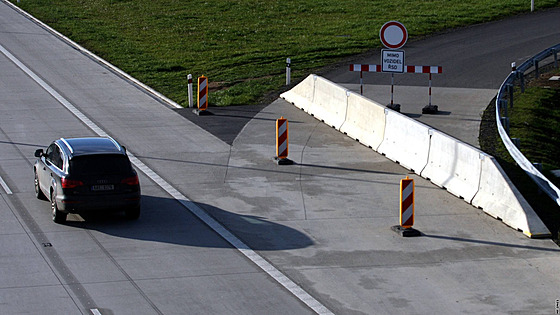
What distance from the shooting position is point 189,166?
1894 centimetres

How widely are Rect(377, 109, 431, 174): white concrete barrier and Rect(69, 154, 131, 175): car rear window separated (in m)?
6.62

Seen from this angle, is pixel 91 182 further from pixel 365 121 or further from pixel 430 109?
pixel 430 109

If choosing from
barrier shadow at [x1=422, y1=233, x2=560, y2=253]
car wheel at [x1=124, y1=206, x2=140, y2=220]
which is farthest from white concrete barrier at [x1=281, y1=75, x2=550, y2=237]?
car wheel at [x1=124, y1=206, x2=140, y2=220]

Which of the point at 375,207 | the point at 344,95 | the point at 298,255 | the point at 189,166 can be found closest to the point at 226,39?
the point at 344,95

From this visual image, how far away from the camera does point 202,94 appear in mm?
24625

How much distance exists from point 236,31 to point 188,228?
25033 millimetres

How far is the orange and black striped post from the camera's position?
13992 mm

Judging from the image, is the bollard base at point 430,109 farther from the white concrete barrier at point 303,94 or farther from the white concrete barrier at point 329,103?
the white concrete barrier at point 303,94

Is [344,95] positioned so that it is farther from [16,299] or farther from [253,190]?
[16,299]

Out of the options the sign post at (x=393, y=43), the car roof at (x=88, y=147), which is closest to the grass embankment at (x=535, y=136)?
the sign post at (x=393, y=43)

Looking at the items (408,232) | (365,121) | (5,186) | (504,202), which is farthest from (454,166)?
(5,186)

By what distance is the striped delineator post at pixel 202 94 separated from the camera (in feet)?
80.5

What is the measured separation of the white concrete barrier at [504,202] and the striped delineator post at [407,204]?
69.7 inches

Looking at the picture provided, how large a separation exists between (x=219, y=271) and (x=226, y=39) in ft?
83.9
